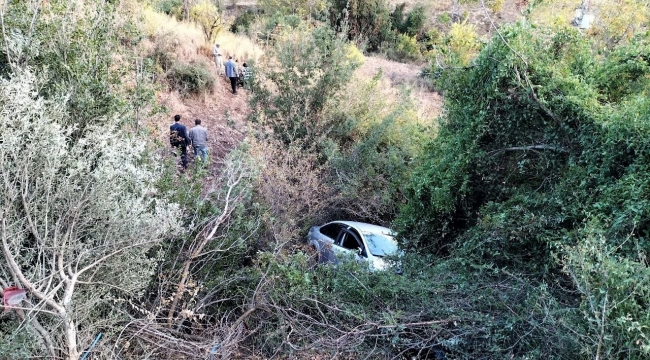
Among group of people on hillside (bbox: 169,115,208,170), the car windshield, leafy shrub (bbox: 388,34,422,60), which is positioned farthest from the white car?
leafy shrub (bbox: 388,34,422,60)

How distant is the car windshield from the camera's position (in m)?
8.56

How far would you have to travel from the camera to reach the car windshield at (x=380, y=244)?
856 cm

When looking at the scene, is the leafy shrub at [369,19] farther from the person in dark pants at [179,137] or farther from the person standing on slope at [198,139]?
the person in dark pants at [179,137]

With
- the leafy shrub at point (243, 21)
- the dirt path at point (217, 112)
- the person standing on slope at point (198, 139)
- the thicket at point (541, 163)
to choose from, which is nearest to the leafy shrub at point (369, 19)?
the leafy shrub at point (243, 21)

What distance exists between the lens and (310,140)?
40.5ft

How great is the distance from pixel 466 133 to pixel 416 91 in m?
14.8

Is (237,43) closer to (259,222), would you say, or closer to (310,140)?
(310,140)

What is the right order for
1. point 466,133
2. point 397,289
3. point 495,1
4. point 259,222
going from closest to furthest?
point 397,289 < point 466,133 < point 259,222 < point 495,1

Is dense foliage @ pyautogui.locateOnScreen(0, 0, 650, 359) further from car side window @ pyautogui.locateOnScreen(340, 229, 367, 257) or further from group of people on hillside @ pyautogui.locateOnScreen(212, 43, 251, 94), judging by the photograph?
group of people on hillside @ pyautogui.locateOnScreen(212, 43, 251, 94)

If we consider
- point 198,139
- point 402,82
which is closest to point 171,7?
point 402,82

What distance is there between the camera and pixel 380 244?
8.87 m

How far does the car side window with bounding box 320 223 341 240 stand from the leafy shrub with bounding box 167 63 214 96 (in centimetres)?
897

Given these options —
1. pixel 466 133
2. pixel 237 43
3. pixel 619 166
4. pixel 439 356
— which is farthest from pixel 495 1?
pixel 439 356

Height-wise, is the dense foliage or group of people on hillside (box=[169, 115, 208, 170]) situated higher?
the dense foliage
